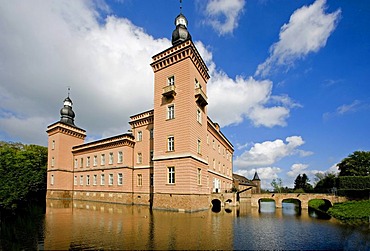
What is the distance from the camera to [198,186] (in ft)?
79.1

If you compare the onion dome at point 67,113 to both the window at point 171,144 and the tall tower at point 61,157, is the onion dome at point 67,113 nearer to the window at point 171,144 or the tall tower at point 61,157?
the tall tower at point 61,157

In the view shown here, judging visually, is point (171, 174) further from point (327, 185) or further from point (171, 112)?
point (327, 185)

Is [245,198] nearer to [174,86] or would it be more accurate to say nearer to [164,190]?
[164,190]

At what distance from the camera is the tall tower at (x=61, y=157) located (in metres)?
40.1

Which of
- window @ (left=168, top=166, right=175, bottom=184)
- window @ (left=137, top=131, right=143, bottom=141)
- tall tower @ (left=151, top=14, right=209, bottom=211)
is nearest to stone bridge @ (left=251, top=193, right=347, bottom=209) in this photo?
tall tower @ (left=151, top=14, right=209, bottom=211)

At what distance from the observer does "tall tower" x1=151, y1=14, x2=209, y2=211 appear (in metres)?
22.8

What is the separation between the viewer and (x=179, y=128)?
23969mm

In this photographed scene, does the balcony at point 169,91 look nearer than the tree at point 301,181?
Yes

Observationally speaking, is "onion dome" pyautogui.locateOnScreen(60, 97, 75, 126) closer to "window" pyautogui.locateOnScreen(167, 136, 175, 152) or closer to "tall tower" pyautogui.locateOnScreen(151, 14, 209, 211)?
"tall tower" pyautogui.locateOnScreen(151, 14, 209, 211)

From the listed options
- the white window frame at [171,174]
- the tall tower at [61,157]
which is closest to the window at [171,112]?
the white window frame at [171,174]

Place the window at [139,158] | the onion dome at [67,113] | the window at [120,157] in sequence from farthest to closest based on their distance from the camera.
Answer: the onion dome at [67,113]
the window at [120,157]
the window at [139,158]

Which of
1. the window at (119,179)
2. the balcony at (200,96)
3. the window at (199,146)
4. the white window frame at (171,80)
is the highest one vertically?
the white window frame at (171,80)

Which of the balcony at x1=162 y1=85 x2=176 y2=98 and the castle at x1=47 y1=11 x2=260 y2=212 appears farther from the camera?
the balcony at x1=162 y1=85 x2=176 y2=98

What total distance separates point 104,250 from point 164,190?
50.5 feet
